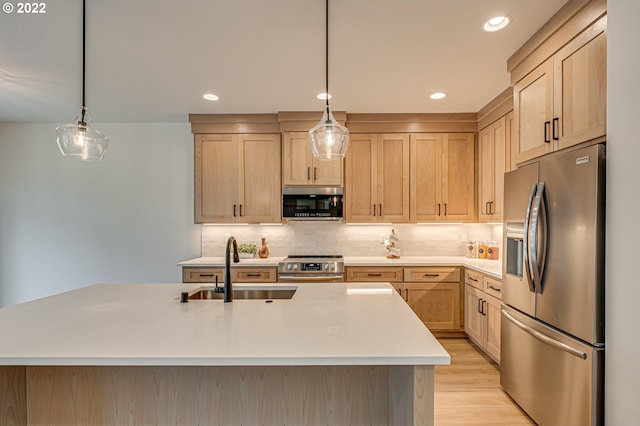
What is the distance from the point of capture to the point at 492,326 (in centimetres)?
301

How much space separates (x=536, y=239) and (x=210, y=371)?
1926mm

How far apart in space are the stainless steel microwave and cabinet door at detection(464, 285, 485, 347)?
1599mm

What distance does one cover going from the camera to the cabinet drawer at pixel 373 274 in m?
3.60

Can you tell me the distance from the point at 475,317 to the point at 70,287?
4.81 meters

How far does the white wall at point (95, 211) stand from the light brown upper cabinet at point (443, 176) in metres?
2.79

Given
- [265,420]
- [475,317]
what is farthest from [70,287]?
[475,317]

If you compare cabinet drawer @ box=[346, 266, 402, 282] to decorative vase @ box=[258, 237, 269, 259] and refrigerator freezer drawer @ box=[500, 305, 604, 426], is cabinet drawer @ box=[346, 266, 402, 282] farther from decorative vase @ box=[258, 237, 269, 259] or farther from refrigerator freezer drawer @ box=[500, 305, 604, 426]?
refrigerator freezer drawer @ box=[500, 305, 604, 426]

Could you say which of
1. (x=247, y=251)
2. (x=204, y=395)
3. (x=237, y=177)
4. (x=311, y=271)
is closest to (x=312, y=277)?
(x=311, y=271)

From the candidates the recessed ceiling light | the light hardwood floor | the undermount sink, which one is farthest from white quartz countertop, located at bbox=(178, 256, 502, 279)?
the recessed ceiling light

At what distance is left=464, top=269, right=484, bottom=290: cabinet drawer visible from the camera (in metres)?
3.20

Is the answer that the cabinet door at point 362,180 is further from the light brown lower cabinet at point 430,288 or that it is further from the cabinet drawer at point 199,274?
the cabinet drawer at point 199,274

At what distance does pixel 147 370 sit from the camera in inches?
59.3

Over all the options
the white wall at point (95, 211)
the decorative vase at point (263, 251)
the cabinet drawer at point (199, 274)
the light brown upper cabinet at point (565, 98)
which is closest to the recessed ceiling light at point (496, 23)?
the light brown upper cabinet at point (565, 98)

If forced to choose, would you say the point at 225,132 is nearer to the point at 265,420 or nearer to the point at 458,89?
the point at 458,89
